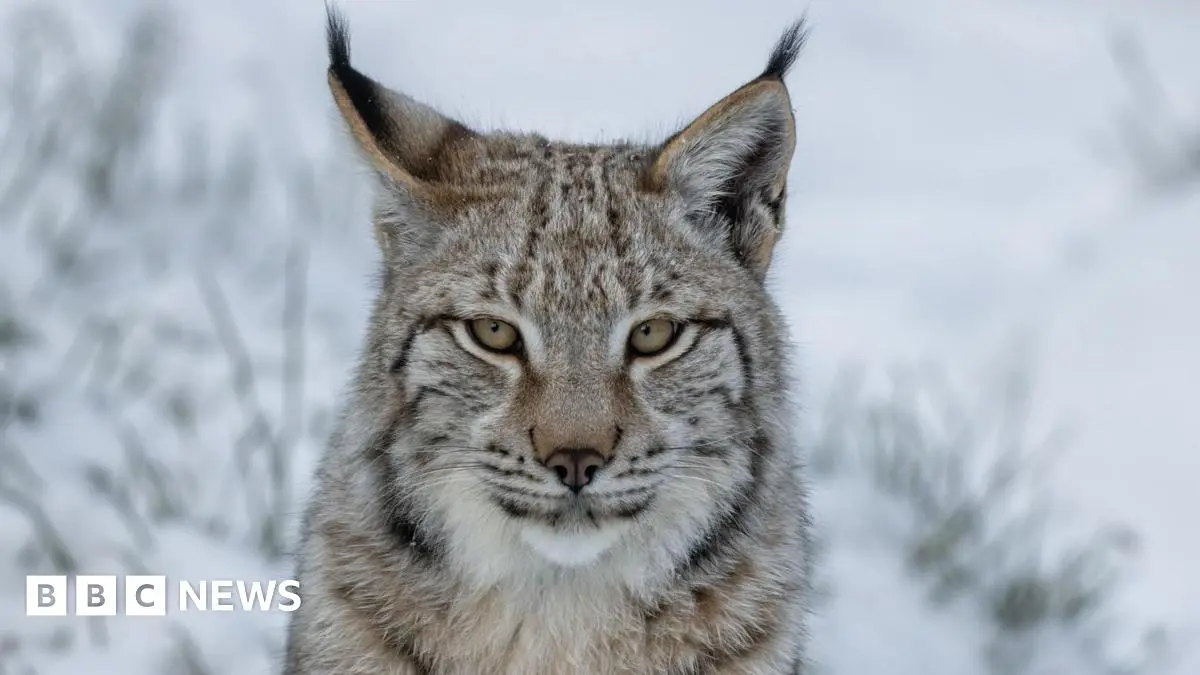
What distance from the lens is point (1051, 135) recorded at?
6727 mm

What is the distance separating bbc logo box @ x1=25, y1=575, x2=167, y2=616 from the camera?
4.71 m

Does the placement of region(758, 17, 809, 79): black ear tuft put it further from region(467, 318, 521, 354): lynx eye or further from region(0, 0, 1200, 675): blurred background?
region(0, 0, 1200, 675): blurred background

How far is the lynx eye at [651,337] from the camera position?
3561 millimetres

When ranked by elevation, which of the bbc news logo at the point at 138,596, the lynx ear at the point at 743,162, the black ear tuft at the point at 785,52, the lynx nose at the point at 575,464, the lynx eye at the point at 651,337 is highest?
the black ear tuft at the point at 785,52

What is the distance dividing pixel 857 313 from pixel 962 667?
4.84ft

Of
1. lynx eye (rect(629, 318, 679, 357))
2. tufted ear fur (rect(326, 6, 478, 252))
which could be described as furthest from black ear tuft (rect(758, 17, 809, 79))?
tufted ear fur (rect(326, 6, 478, 252))

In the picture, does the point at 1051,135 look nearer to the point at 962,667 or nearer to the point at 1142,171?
the point at 1142,171

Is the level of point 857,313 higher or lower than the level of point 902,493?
higher

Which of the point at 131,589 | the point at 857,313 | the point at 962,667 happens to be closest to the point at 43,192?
the point at 131,589

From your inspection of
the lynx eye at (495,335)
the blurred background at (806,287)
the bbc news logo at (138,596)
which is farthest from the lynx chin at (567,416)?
Answer: the bbc news logo at (138,596)

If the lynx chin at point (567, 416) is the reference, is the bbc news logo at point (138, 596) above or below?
below

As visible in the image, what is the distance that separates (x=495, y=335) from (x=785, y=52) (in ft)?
2.83

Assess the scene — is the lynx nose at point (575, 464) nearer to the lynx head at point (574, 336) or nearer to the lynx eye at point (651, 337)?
the lynx head at point (574, 336)

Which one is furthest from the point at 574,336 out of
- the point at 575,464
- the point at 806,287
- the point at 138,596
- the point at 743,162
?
the point at 806,287
